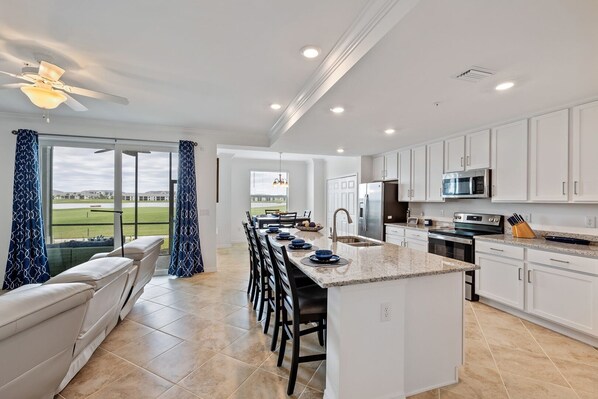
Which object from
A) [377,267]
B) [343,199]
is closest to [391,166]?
[343,199]

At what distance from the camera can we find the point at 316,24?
192 centimetres

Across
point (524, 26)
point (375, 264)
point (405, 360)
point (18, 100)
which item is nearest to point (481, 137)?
point (524, 26)

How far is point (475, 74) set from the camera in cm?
224

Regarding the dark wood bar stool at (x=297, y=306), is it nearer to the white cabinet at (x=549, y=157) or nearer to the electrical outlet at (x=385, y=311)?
the electrical outlet at (x=385, y=311)

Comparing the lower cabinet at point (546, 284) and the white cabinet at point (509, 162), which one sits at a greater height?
the white cabinet at point (509, 162)

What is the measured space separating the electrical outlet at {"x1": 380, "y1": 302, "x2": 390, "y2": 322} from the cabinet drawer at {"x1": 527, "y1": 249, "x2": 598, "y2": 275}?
2.21 m

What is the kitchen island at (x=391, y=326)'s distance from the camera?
1665 mm

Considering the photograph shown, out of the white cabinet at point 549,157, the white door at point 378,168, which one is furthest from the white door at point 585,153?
the white door at point 378,168

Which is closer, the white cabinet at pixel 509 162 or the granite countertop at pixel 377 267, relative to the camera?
the granite countertop at pixel 377 267

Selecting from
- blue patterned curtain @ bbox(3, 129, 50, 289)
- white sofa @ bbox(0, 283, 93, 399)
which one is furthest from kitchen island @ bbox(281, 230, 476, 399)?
blue patterned curtain @ bbox(3, 129, 50, 289)

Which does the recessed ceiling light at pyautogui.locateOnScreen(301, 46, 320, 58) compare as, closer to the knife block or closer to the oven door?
the oven door

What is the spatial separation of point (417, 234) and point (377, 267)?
3.09 m

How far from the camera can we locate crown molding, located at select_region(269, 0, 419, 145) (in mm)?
1600

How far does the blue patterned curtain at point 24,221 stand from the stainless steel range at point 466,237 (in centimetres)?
588
